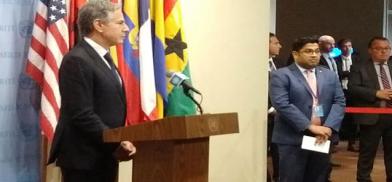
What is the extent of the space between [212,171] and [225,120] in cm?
221

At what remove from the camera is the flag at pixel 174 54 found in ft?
13.0

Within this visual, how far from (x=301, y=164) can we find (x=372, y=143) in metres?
1.67

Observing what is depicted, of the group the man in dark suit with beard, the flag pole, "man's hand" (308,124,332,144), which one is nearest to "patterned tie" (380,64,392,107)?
"man's hand" (308,124,332,144)

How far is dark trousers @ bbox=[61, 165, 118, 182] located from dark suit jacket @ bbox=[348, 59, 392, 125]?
3.19 meters

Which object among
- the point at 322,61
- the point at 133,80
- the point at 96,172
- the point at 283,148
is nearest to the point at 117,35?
the point at 96,172

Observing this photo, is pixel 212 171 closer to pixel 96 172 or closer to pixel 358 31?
pixel 96 172

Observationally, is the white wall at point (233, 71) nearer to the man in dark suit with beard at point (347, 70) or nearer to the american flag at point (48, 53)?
the american flag at point (48, 53)

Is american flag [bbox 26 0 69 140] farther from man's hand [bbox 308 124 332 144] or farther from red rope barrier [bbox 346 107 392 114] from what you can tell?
red rope barrier [bbox 346 107 392 114]

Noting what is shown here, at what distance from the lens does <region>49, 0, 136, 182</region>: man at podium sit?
2426 mm

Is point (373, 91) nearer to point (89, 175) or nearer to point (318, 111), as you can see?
point (318, 111)

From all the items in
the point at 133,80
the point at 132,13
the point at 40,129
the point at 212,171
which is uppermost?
the point at 132,13

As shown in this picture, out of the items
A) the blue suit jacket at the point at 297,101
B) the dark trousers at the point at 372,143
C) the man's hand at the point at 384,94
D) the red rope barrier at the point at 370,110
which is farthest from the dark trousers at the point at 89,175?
the dark trousers at the point at 372,143

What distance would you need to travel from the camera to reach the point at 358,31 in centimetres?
1041

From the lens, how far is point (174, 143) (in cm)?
219
